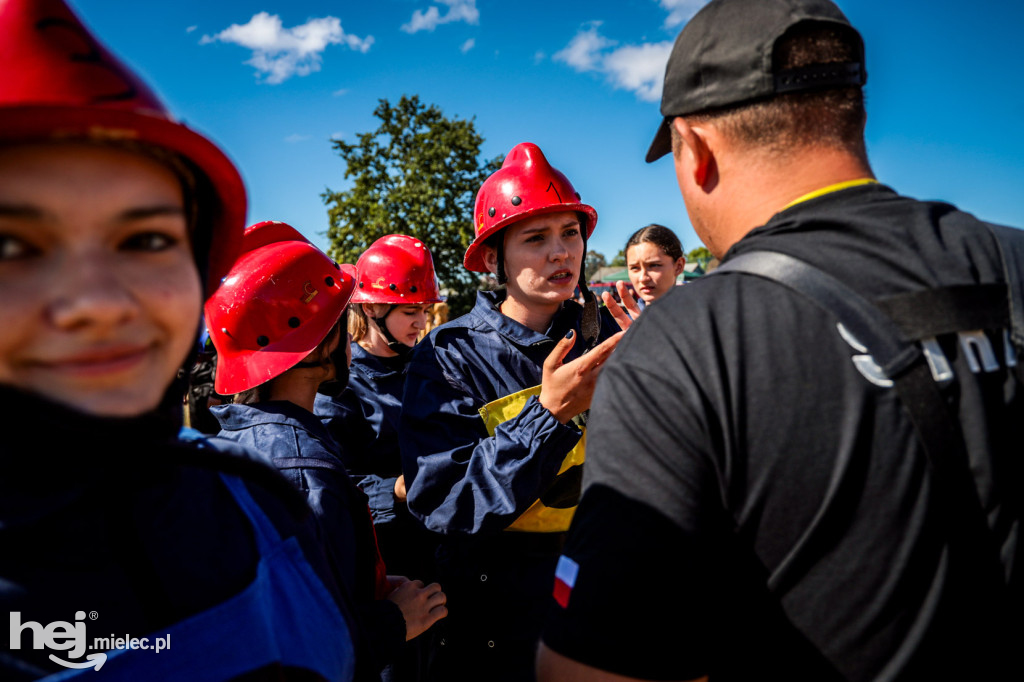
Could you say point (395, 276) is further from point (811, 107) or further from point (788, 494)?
point (788, 494)

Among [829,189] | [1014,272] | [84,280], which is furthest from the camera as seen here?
[829,189]

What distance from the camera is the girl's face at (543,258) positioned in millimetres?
2967

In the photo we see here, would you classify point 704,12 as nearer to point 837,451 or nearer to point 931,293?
point 931,293

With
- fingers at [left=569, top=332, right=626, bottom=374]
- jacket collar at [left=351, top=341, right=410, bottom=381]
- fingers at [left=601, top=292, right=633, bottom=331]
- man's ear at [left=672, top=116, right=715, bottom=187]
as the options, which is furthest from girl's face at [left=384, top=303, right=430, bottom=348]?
man's ear at [left=672, top=116, right=715, bottom=187]

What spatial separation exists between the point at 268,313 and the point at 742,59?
1.96m

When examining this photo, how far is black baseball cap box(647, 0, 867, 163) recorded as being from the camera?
56.3 inches

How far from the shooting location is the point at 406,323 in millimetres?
4953

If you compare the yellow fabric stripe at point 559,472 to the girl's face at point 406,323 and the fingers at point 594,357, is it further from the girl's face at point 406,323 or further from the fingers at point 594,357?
the girl's face at point 406,323

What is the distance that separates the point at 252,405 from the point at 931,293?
2164mm

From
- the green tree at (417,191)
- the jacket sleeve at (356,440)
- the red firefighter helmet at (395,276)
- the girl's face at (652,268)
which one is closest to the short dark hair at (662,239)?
the girl's face at (652,268)

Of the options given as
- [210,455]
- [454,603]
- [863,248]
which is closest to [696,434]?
[863,248]

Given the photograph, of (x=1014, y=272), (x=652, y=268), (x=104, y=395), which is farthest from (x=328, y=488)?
Answer: (x=652, y=268)

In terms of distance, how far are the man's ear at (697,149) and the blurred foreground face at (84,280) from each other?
1270mm

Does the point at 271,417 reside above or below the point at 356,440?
above
